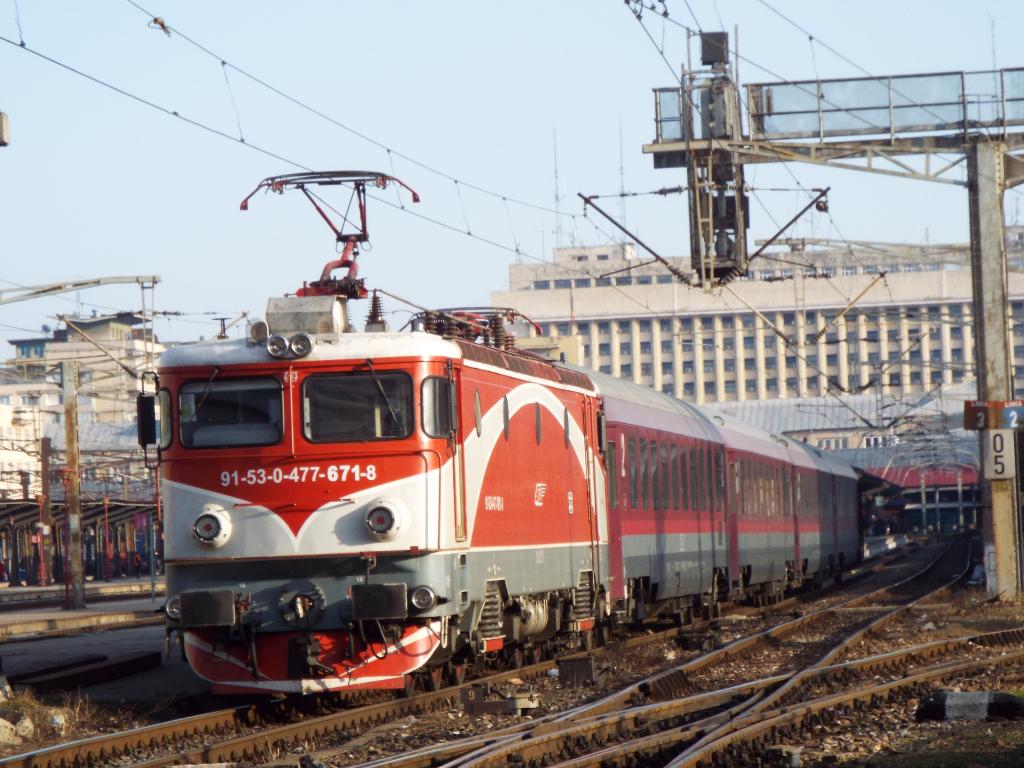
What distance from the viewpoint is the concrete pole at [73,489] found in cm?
3538

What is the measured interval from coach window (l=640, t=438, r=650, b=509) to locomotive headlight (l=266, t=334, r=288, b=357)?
8.73m

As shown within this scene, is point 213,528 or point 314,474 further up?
point 314,474

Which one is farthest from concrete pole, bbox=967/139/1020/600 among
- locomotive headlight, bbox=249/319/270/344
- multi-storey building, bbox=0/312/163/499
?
multi-storey building, bbox=0/312/163/499

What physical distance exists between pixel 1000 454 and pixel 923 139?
17.8 feet

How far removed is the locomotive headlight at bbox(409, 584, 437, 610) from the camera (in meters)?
13.3

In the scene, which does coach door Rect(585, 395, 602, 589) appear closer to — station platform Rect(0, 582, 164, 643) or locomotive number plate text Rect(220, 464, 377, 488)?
locomotive number plate text Rect(220, 464, 377, 488)

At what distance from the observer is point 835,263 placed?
156625mm

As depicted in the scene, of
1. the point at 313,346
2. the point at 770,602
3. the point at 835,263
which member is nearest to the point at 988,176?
the point at 770,602

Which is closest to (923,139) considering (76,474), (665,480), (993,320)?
(993,320)

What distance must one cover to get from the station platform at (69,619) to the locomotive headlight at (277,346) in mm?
14091

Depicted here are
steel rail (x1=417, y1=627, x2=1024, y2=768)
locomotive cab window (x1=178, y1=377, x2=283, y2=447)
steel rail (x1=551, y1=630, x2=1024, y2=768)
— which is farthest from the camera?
locomotive cab window (x1=178, y1=377, x2=283, y2=447)

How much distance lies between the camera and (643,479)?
2177cm

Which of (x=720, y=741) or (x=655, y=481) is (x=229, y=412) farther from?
(x=655, y=481)

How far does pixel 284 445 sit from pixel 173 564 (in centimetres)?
140
